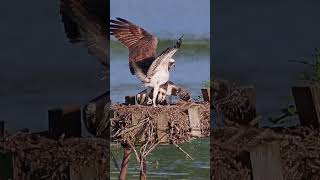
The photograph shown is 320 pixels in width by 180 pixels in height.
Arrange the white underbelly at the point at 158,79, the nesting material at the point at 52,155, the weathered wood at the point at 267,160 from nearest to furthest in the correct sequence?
the weathered wood at the point at 267,160, the nesting material at the point at 52,155, the white underbelly at the point at 158,79

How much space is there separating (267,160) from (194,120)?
66 cm

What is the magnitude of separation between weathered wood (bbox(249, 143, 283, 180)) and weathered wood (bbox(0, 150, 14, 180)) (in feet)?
6.14

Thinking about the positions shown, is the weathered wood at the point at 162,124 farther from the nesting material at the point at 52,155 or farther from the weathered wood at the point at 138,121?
the nesting material at the point at 52,155

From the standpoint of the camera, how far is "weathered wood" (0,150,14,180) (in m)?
5.44

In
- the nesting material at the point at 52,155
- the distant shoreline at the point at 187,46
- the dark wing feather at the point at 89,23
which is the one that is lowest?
the nesting material at the point at 52,155

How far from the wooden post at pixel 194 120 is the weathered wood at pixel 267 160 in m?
0.45

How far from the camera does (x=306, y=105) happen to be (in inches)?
213

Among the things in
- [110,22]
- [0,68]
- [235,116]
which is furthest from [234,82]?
[0,68]

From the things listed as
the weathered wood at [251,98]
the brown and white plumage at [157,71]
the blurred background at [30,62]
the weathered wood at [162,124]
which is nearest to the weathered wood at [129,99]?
the brown and white plumage at [157,71]

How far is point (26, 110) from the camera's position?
5.45 m

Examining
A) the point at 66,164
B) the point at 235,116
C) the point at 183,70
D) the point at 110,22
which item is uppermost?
the point at 110,22

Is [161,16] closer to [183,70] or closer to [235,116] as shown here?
[183,70]

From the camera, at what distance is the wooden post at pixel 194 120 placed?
217 inches

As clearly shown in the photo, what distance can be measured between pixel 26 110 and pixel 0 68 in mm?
388
